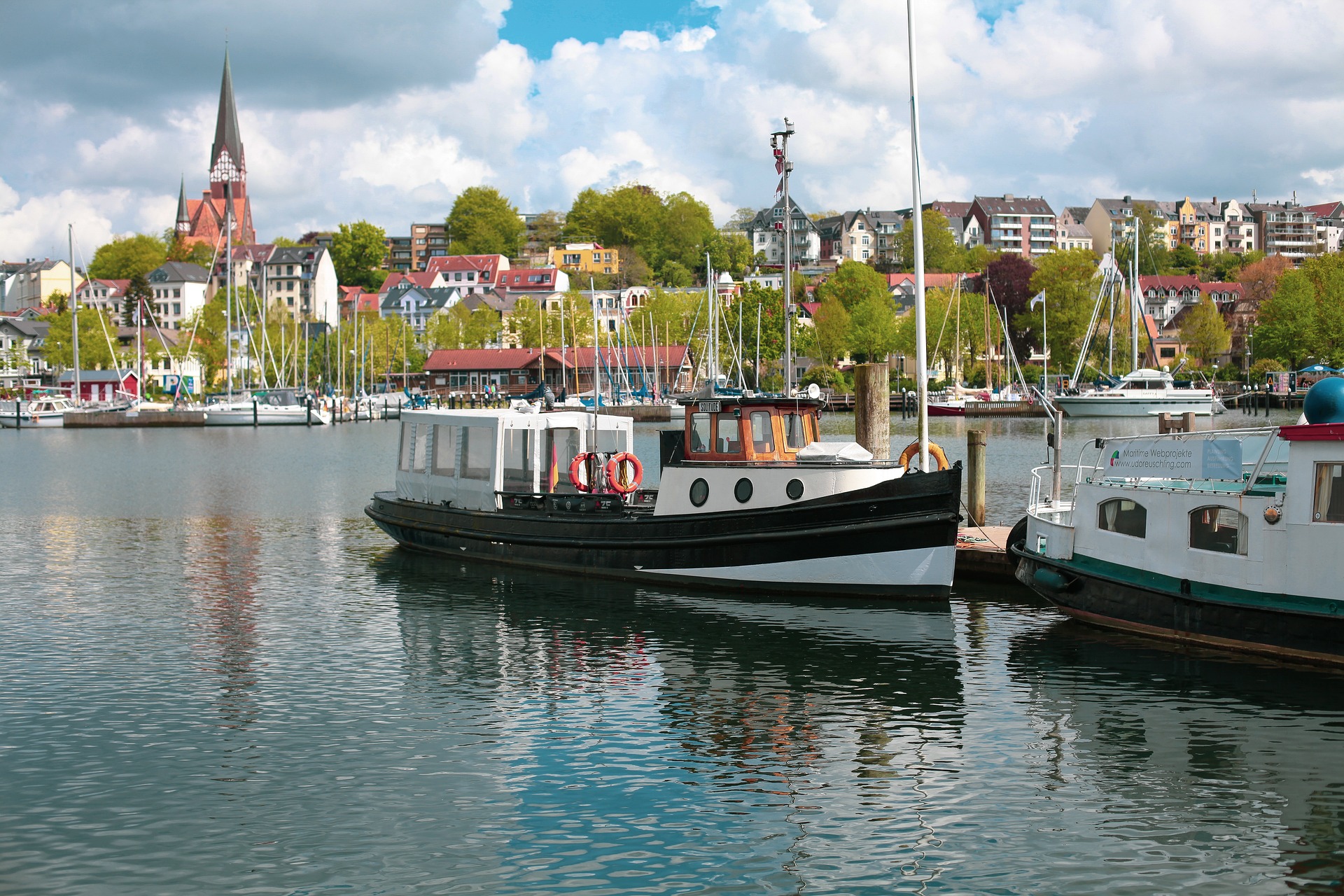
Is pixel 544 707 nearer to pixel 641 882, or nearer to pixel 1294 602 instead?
pixel 641 882

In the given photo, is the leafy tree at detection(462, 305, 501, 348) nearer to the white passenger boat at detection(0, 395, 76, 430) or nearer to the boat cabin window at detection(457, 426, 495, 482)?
the white passenger boat at detection(0, 395, 76, 430)

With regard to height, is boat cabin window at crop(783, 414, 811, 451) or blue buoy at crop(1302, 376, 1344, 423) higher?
blue buoy at crop(1302, 376, 1344, 423)

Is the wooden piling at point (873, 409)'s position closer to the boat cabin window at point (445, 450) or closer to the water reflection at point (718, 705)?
the water reflection at point (718, 705)

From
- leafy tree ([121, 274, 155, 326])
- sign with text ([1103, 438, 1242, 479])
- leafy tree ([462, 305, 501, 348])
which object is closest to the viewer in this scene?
sign with text ([1103, 438, 1242, 479])

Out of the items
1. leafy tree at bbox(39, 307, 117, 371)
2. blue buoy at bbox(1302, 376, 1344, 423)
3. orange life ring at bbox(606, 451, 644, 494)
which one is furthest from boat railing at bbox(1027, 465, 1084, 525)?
leafy tree at bbox(39, 307, 117, 371)

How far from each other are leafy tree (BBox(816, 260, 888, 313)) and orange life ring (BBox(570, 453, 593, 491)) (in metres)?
103

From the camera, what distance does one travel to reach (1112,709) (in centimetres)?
1612

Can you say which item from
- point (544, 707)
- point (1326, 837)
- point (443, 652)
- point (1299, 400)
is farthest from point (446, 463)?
point (1299, 400)

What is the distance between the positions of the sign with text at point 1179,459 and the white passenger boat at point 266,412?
8554 centimetres

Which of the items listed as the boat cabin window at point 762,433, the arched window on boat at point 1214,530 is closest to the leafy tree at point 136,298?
the boat cabin window at point 762,433

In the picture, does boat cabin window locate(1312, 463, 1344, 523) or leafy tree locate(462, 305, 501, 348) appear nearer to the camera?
boat cabin window locate(1312, 463, 1344, 523)

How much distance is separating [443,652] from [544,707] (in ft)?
13.1

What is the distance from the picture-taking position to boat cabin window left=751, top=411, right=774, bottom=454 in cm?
2452

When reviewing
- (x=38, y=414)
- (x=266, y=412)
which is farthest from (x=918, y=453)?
(x=38, y=414)
